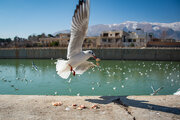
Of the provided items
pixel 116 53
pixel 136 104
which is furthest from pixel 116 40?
pixel 136 104

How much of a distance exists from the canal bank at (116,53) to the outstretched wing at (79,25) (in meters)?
33.7

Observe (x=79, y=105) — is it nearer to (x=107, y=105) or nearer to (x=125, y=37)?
(x=107, y=105)

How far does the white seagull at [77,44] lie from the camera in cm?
501

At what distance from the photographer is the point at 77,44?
17.9 ft

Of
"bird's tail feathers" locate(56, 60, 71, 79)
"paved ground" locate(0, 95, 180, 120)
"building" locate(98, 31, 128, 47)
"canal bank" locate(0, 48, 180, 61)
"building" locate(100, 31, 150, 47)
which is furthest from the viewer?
"building" locate(98, 31, 128, 47)

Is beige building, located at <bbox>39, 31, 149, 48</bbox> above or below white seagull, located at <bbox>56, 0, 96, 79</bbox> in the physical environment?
above

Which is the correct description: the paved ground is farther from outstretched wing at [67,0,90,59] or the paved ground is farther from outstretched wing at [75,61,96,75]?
outstretched wing at [67,0,90,59]

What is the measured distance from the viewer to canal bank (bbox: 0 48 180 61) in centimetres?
3734

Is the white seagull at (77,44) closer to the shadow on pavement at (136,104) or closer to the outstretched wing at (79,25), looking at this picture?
the outstretched wing at (79,25)

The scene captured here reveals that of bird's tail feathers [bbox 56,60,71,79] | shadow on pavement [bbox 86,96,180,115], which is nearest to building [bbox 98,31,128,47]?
bird's tail feathers [bbox 56,60,71,79]

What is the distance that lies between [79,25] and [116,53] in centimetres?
3441

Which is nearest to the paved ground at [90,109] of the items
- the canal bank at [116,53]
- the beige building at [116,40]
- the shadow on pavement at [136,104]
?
the shadow on pavement at [136,104]

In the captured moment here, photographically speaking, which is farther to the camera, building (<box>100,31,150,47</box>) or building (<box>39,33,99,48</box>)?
Answer: building (<box>39,33,99,48</box>)

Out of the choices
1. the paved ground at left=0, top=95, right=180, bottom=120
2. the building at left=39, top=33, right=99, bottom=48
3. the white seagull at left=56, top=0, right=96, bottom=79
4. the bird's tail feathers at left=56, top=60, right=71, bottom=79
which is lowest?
the paved ground at left=0, top=95, right=180, bottom=120
